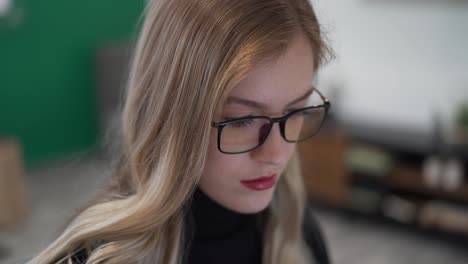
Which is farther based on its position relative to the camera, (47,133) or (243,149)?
(47,133)

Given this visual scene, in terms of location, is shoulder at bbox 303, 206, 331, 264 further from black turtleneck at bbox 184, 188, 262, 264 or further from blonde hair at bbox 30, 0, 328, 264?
blonde hair at bbox 30, 0, 328, 264

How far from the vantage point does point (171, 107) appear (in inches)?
27.1

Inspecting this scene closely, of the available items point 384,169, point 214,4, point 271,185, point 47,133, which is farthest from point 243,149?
point 47,133

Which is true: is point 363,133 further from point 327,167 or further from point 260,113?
point 260,113

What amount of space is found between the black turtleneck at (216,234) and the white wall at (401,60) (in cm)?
217

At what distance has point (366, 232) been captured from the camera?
2869 mm

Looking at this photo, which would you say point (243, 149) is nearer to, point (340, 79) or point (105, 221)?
point (105, 221)

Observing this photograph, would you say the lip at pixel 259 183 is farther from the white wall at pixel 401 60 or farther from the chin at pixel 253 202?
the white wall at pixel 401 60

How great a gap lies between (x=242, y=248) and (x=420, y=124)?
247 cm

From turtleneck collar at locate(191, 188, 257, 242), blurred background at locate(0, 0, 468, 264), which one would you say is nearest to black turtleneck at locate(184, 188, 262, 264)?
turtleneck collar at locate(191, 188, 257, 242)

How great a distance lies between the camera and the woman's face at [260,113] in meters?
0.68

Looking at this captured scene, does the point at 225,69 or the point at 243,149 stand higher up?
the point at 225,69

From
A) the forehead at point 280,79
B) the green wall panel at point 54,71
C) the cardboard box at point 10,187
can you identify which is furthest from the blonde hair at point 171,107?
the green wall panel at point 54,71

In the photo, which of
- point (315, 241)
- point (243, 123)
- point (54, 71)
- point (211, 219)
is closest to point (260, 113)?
point (243, 123)
